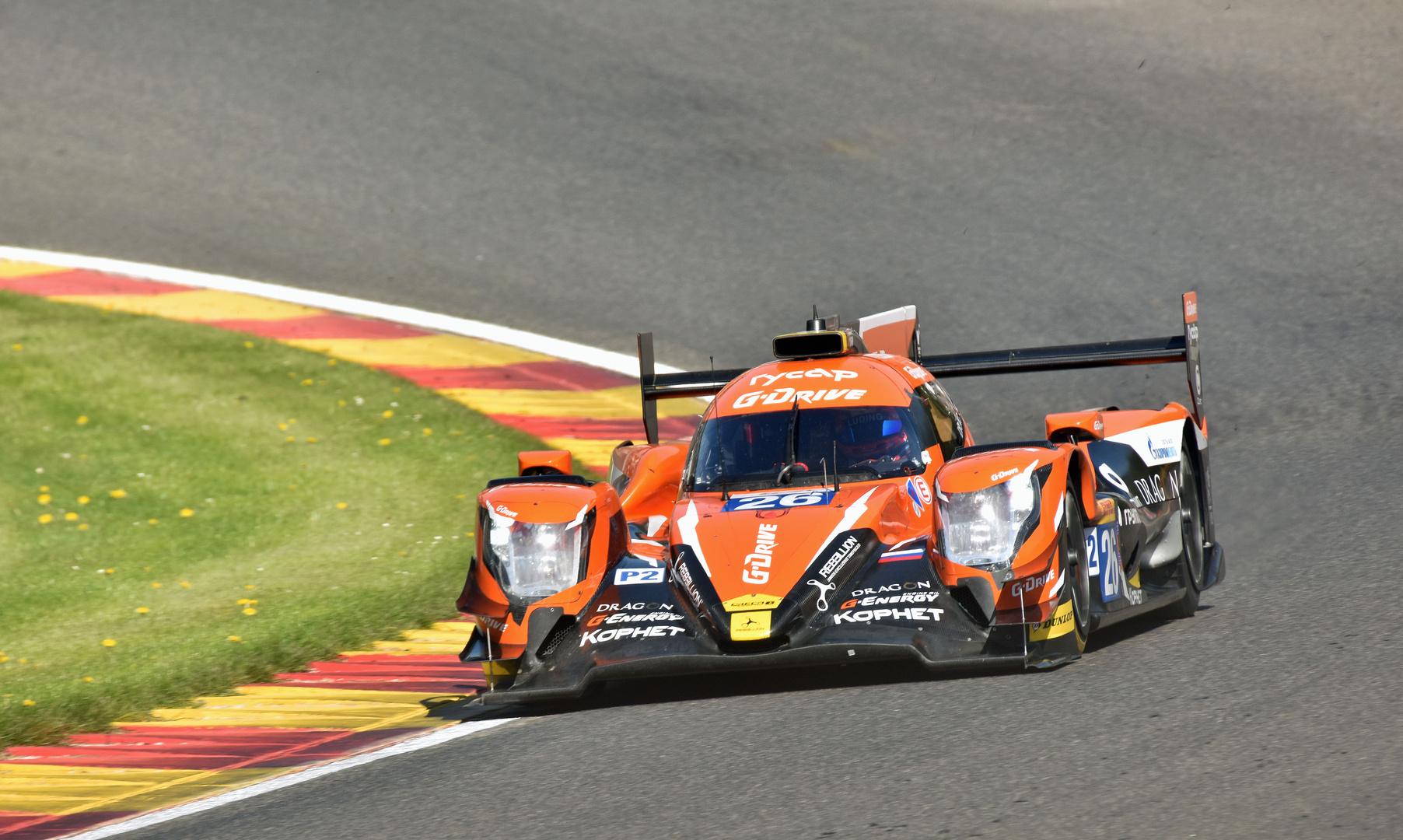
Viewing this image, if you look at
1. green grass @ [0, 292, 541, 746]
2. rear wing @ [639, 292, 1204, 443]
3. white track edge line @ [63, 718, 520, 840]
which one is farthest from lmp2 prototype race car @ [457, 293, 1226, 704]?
green grass @ [0, 292, 541, 746]

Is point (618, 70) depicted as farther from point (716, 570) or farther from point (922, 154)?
point (716, 570)

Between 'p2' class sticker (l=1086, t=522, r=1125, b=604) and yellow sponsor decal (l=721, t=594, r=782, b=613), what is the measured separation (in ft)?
4.27

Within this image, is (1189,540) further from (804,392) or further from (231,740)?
(231,740)

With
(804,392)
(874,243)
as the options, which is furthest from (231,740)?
(874,243)

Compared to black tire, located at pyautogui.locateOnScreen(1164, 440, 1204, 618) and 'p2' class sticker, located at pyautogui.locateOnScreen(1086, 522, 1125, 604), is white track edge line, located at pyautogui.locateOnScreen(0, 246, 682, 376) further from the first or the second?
'p2' class sticker, located at pyautogui.locateOnScreen(1086, 522, 1125, 604)

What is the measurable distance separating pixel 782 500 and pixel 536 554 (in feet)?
3.28

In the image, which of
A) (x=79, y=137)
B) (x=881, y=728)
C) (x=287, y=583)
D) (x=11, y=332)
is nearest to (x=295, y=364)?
(x=11, y=332)

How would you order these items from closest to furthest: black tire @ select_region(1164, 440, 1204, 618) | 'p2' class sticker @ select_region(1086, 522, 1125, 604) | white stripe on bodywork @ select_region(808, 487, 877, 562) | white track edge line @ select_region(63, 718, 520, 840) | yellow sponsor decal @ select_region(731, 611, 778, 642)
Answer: white track edge line @ select_region(63, 718, 520, 840) < yellow sponsor decal @ select_region(731, 611, 778, 642) < white stripe on bodywork @ select_region(808, 487, 877, 562) < 'p2' class sticker @ select_region(1086, 522, 1125, 604) < black tire @ select_region(1164, 440, 1204, 618)

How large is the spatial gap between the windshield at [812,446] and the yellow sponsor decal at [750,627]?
105 cm

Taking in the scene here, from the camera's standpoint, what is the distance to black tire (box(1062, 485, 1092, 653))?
6.49 m

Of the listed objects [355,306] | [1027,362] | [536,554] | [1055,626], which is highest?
[355,306]

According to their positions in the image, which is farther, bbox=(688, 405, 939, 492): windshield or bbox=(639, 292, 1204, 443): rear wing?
bbox=(639, 292, 1204, 443): rear wing

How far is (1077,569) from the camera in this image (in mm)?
6621

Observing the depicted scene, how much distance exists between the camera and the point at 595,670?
21.0 feet
